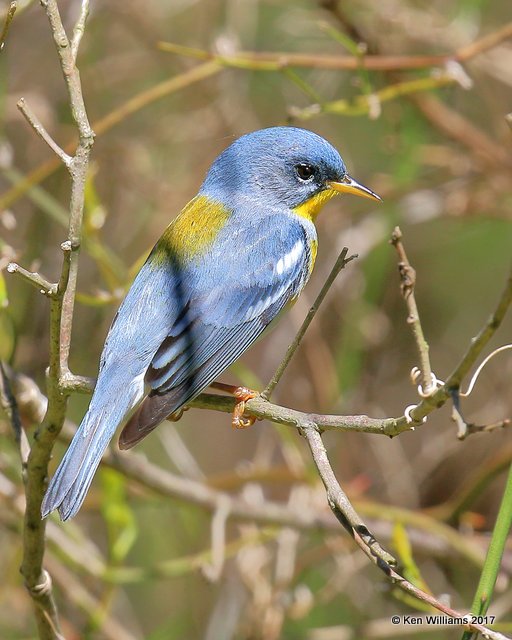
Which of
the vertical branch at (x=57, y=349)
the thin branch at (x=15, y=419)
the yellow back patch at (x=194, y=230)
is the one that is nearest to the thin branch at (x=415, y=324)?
the vertical branch at (x=57, y=349)

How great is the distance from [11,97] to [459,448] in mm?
2480

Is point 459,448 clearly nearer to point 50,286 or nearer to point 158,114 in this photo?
point 158,114

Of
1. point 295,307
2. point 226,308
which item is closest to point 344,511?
point 226,308

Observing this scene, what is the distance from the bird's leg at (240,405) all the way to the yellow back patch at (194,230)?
16.5 inches

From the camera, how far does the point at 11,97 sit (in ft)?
12.9

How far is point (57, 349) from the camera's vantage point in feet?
6.05

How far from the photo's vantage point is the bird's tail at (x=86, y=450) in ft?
6.53

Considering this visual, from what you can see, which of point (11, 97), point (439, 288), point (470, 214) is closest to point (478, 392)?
point (439, 288)

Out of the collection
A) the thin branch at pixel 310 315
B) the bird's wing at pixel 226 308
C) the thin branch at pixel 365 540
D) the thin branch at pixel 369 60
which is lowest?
the thin branch at pixel 365 540

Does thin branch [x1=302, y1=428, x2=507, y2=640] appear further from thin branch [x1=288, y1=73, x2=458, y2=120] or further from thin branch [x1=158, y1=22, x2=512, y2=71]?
thin branch [x1=158, y1=22, x2=512, y2=71]

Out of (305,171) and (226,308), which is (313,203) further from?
(226,308)

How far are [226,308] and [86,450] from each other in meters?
0.70

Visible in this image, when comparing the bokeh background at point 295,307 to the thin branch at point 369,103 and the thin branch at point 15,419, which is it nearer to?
the thin branch at point 369,103

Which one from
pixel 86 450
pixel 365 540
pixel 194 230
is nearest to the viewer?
pixel 365 540
